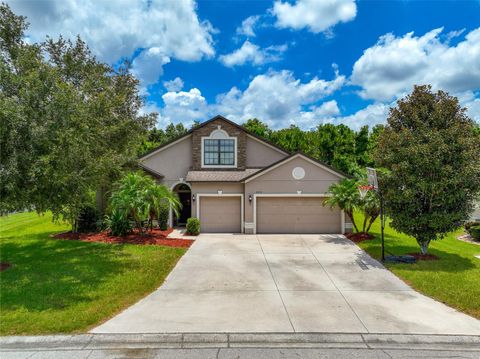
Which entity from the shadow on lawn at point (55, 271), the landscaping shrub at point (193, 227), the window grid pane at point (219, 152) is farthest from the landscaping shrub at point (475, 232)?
the shadow on lawn at point (55, 271)

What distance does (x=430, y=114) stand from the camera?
39.2ft

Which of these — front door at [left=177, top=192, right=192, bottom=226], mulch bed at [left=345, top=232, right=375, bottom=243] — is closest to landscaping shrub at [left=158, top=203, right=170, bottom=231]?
front door at [left=177, top=192, right=192, bottom=226]

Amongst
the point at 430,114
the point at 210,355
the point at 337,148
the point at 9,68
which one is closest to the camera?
the point at 210,355

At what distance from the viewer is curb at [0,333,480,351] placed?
586cm

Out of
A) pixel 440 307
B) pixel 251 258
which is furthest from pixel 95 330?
pixel 440 307

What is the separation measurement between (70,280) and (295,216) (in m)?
11.9

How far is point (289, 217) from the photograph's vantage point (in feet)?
59.2

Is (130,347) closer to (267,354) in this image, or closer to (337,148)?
(267,354)

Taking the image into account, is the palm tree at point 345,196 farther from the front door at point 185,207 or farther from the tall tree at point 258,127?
the tall tree at point 258,127

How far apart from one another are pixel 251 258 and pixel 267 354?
684 centimetres

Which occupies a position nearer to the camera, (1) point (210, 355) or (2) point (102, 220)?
→ (1) point (210, 355)

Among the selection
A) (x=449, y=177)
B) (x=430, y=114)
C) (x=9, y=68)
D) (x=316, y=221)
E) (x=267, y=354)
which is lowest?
(x=267, y=354)

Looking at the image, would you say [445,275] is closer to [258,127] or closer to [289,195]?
[289,195]

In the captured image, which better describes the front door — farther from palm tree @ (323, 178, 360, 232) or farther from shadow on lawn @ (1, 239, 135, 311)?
palm tree @ (323, 178, 360, 232)
